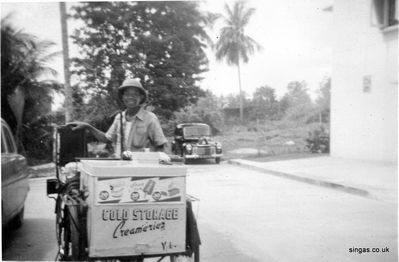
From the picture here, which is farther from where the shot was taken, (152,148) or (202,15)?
(202,15)

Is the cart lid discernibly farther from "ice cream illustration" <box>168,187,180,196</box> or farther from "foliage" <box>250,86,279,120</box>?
"foliage" <box>250,86,279,120</box>

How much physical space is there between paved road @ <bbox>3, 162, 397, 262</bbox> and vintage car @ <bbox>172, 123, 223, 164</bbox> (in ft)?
19.9

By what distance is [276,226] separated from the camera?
16.8 feet

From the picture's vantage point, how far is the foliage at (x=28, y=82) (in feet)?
17.8

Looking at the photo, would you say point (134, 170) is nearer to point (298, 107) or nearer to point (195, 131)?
point (195, 131)

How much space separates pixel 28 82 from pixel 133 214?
15.6 feet

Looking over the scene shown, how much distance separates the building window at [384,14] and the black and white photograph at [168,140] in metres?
0.03

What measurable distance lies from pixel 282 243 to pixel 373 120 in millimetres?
5596

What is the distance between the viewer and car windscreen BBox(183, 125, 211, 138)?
15166 millimetres

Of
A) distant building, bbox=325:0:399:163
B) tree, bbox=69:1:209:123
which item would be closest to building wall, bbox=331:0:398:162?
distant building, bbox=325:0:399:163

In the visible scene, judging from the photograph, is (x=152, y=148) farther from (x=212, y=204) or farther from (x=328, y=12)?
(x=212, y=204)

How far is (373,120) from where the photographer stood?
900 centimetres

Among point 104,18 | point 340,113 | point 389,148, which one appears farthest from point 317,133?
point 104,18

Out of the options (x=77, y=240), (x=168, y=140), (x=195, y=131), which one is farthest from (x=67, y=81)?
(x=195, y=131)
